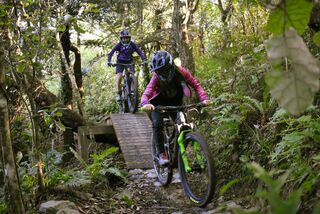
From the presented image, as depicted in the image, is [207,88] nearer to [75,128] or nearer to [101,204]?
[75,128]

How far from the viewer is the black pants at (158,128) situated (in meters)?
5.83

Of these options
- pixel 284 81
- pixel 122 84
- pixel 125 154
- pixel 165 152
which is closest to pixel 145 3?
pixel 122 84

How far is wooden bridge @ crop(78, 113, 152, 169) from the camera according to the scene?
7343mm

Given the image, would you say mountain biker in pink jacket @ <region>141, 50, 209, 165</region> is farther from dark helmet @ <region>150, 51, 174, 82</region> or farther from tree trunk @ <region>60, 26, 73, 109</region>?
tree trunk @ <region>60, 26, 73, 109</region>

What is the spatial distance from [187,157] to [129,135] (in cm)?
297

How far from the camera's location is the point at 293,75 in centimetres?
66

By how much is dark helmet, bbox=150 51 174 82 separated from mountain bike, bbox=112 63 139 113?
4.05m

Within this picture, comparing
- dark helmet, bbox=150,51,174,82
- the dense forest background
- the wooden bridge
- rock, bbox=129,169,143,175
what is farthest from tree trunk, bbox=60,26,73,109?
dark helmet, bbox=150,51,174,82

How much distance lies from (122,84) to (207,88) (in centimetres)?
266

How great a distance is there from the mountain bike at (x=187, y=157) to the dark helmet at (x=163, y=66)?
46 cm

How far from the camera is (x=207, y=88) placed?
29.1 feet

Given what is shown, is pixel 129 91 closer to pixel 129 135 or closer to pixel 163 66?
pixel 129 135

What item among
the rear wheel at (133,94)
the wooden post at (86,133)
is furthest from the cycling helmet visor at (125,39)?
the wooden post at (86,133)

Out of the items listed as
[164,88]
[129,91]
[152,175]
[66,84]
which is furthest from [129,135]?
[66,84]
